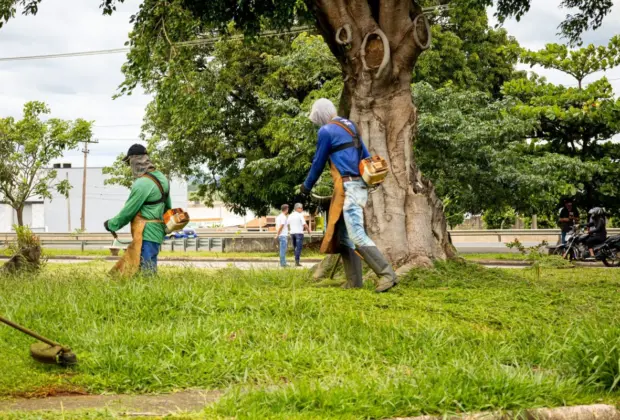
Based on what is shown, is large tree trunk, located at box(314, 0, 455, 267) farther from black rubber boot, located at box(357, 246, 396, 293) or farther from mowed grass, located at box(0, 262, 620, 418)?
mowed grass, located at box(0, 262, 620, 418)

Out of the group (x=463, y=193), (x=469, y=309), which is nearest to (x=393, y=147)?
(x=469, y=309)

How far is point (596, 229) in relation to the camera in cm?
2103

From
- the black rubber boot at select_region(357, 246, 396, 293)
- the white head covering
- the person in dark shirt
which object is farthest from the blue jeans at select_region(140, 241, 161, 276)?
the person in dark shirt

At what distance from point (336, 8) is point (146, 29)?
3.91 meters

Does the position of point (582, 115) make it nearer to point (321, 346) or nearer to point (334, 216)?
point (334, 216)

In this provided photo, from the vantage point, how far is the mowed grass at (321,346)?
16.4 ft

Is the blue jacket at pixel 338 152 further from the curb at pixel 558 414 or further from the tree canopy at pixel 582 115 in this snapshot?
the tree canopy at pixel 582 115

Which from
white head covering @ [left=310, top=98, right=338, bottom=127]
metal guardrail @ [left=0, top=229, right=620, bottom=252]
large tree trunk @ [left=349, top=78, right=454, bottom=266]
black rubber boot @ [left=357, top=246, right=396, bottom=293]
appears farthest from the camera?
metal guardrail @ [left=0, top=229, right=620, bottom=252]

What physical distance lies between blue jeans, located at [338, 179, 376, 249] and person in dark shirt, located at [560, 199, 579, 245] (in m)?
16.0

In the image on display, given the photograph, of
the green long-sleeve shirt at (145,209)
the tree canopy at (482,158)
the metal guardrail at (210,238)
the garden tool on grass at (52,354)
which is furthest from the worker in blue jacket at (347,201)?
the metal guardrail at (210,238)

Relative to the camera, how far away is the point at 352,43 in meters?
11.4

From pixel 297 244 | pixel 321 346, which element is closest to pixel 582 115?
pixel 297 244

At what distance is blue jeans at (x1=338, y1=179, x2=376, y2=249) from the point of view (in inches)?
354

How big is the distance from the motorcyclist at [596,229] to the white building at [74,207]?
71.7 m
